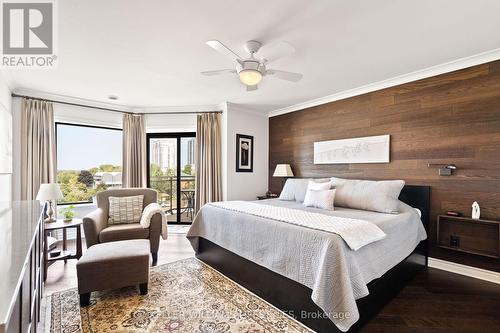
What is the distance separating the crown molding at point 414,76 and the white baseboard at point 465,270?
2.37m

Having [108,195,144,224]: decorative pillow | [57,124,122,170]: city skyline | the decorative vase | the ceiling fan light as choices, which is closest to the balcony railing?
[57,124,122,170]: city skyline

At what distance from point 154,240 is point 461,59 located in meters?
4.34

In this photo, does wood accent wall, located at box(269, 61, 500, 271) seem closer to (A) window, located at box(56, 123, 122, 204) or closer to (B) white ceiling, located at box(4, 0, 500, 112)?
(B) white ceiling, located at box(4, 0, 500, 112)

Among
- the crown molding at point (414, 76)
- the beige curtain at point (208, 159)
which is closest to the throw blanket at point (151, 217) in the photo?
the beige curtain at point (208, 159)

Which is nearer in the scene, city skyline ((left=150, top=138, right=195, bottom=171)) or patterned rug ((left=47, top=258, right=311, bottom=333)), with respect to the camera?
patterned rug ((left=47, top=258, right=311, bottom=333))

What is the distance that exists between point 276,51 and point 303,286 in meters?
2.11

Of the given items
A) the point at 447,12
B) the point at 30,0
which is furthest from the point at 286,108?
the point at 30,0

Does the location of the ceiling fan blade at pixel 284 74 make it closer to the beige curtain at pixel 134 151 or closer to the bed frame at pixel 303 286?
the bed frame at pixel 303 286

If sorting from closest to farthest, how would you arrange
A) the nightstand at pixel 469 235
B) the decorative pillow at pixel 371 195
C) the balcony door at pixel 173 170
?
the nightstand at pixel 469 235
the decorative pillow at pixel 371 195
the balcony door at pixel 173 170

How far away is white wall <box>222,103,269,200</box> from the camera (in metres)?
4.92

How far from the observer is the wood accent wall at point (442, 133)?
2779 millimetres

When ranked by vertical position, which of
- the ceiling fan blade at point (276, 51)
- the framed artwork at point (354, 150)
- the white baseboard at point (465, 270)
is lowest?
the white baseboard at point (465, 270)

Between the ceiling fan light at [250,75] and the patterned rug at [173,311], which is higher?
the ceiling fan light at [250,75]

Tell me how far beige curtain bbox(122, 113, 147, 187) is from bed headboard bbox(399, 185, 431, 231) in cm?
459
